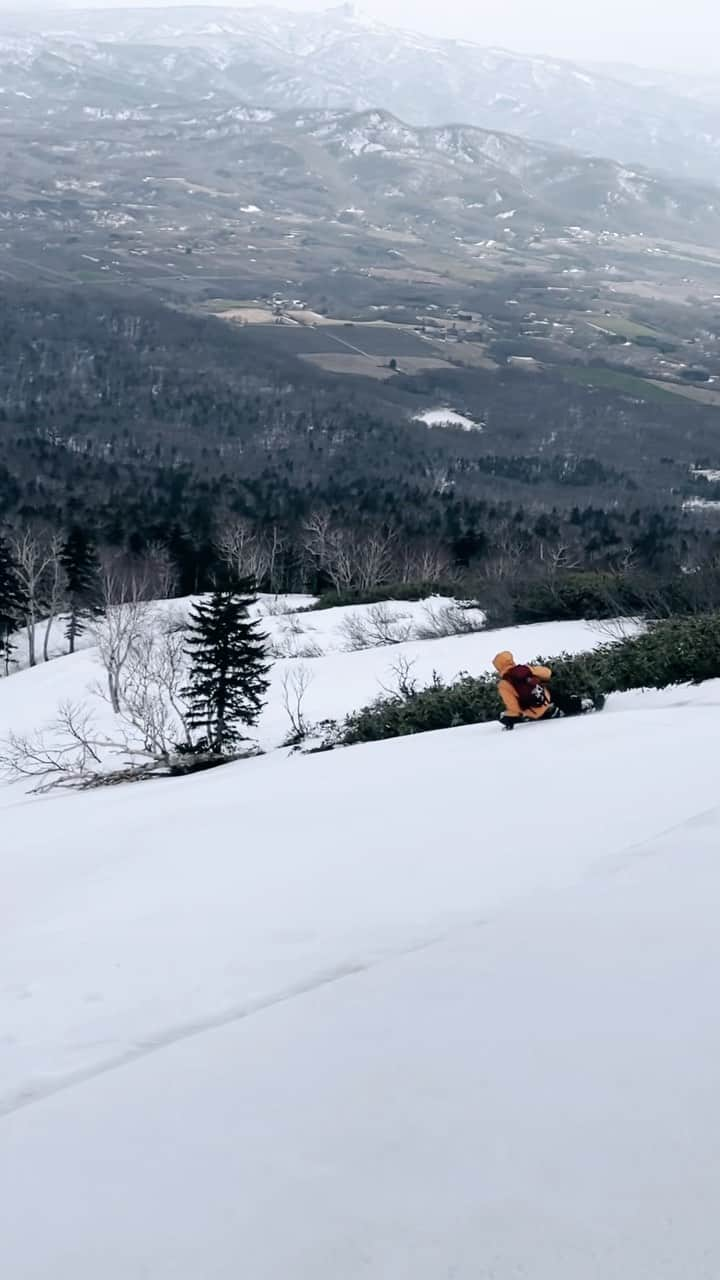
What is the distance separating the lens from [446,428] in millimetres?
136750

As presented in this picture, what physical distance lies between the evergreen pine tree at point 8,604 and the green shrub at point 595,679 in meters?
43.1

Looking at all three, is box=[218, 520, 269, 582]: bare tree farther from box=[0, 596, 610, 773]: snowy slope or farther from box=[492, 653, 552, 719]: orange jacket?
box=[492, 653, 552, 719]: orange jacket

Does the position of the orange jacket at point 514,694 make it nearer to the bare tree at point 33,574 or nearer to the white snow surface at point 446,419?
the bare tree at point 33,574

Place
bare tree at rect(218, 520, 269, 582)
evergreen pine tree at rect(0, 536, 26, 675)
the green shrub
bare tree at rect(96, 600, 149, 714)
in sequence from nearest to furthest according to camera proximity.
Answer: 1. the green shrub
2. bare tree at rect(96, 600, 149, 714)
3. evergreen pine tree at rect(0, 536, 26, 675)
4. bare tree at rect(218, 520, 269, 582)

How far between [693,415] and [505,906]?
15649 cm

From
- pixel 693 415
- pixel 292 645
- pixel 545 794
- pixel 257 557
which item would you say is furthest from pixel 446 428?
pixel 545 794

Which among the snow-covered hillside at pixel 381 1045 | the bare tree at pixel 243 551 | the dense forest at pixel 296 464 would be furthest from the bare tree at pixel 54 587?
the snow-covered hillside at pixel 381 1045

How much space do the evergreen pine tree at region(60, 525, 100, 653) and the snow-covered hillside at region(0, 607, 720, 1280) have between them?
48405mm

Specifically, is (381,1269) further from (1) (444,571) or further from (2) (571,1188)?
(1) (444,571)

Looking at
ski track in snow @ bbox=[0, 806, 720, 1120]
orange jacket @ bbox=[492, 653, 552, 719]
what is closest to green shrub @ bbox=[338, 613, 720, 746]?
orange jacket @ bbox=[492, 653, 552, 719]

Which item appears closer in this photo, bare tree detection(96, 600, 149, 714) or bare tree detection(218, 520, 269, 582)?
bare tree detection(96, 600, 149, 714)

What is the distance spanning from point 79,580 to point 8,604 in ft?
15.4

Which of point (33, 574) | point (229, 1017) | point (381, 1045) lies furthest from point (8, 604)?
point (381, 1045)

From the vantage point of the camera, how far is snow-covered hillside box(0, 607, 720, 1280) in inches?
109
